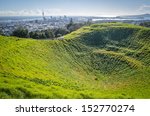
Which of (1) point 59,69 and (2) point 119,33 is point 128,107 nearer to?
(1) point 59,69

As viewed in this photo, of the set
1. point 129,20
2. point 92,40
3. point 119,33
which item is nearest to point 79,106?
point 92,40

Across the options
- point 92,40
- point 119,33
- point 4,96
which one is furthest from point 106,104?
point 119,33

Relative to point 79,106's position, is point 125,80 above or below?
below

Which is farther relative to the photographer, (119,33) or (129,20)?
(129,20)

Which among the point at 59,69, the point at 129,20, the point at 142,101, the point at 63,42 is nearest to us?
the point at 142,101

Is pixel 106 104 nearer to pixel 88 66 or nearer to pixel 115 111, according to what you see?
pixel 115 111

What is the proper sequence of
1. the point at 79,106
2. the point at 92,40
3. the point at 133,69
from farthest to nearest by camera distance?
the point at 92,40
the point at 133,69
the point at 79,106
